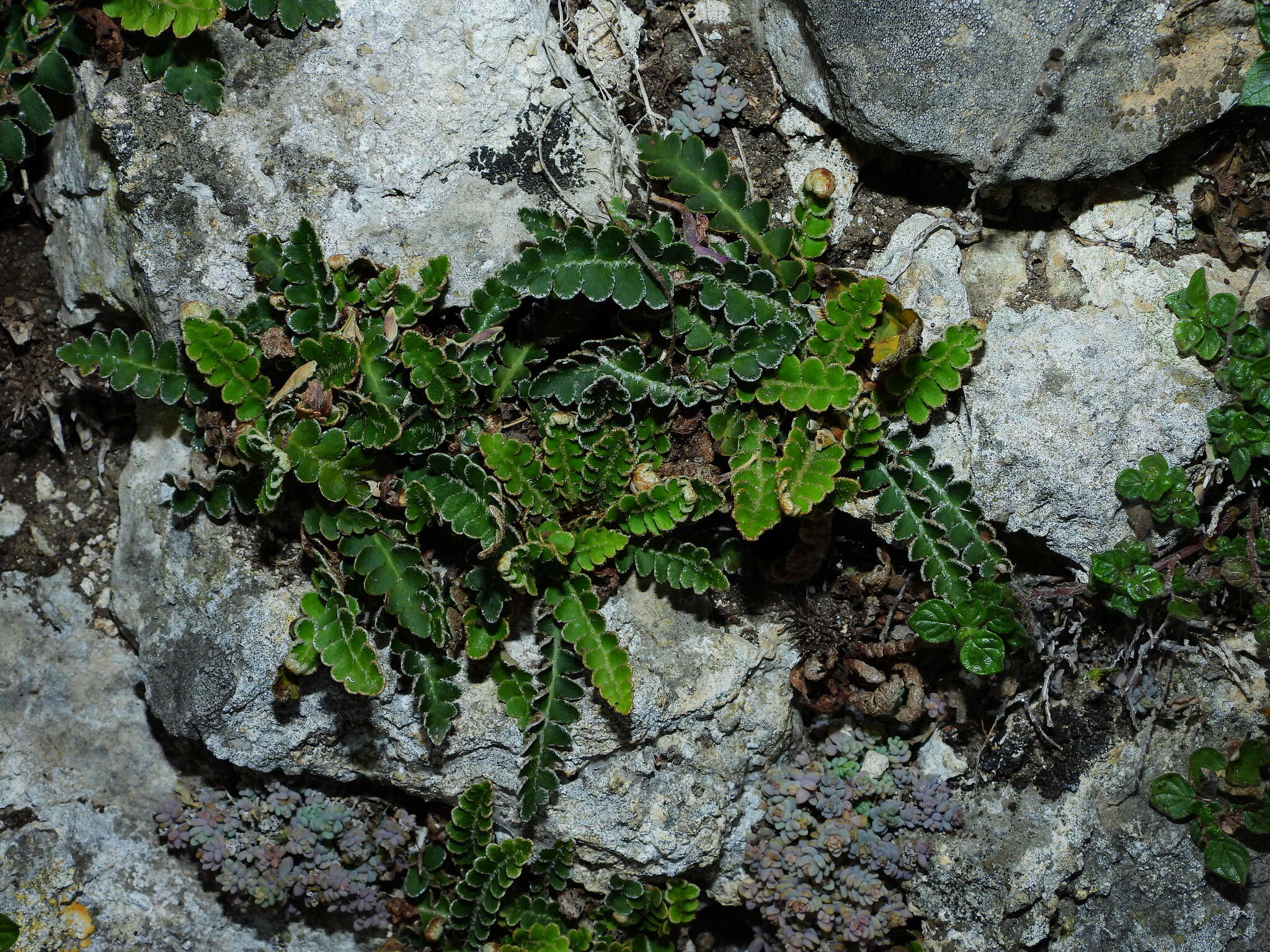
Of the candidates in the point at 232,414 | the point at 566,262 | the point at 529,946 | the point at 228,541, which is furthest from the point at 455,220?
the point at 529,946

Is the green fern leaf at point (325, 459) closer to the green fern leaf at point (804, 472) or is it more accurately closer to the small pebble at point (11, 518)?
the green fern leaf at point (804, 472)

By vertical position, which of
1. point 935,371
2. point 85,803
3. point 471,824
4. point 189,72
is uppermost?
point 189,72

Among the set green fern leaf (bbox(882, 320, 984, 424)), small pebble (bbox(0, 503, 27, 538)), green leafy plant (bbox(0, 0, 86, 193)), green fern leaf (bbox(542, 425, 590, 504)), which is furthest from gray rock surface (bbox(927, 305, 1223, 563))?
small pebble (bbox(0, 503, 27, 538))

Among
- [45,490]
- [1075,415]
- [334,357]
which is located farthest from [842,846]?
[45,490]

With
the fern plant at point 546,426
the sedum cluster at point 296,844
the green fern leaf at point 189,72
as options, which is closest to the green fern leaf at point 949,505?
the fern plant at point 546,426

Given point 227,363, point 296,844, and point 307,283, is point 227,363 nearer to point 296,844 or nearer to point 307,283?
point 307,283

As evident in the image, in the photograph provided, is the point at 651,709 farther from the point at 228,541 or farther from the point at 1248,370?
the point at 1248,370

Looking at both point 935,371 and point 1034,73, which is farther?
point 935,371

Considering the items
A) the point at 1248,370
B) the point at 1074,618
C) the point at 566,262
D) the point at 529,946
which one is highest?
the point at 566,262
